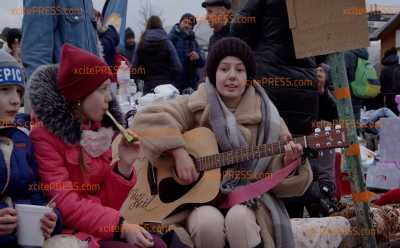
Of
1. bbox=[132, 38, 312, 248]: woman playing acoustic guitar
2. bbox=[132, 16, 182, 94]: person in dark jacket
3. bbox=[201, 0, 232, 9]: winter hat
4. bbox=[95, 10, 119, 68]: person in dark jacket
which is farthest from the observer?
bbox=[132, 16, 182, 94]: person in dark jacket

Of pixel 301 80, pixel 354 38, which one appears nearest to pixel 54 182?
pixel 354 38

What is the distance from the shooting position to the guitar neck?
132 inches

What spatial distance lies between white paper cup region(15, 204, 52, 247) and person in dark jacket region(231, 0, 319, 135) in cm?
239

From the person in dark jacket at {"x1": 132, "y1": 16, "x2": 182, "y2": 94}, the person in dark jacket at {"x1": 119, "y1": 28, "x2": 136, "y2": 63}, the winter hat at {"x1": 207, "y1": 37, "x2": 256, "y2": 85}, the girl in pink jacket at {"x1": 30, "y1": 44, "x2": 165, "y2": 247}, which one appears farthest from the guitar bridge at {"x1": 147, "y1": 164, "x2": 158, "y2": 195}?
the person in dark jacket at {"x1": 119, "y1": 28, "x2": 136, "y2": 63}

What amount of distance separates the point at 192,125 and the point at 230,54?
→ 1.52 ft

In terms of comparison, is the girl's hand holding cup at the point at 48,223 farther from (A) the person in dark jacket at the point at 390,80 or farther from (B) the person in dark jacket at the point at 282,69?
(A) the person in dark jacket at the point at 390,80

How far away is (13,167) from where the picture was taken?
2.45 meters

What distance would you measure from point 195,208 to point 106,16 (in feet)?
13.0

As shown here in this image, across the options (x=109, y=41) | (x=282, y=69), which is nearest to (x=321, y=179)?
(x=282, y=69)

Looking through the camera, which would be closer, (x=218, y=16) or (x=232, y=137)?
(x=232, y=137)

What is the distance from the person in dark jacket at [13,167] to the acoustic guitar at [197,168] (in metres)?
1.04

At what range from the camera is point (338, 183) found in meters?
5.74

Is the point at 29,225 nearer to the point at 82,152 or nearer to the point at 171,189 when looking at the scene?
the point at 82,152

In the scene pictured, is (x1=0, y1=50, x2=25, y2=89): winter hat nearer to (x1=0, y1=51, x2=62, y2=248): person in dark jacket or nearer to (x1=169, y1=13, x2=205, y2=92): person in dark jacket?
(x1=0, y1=51, x2=62, y2=248): person in dark jacket
